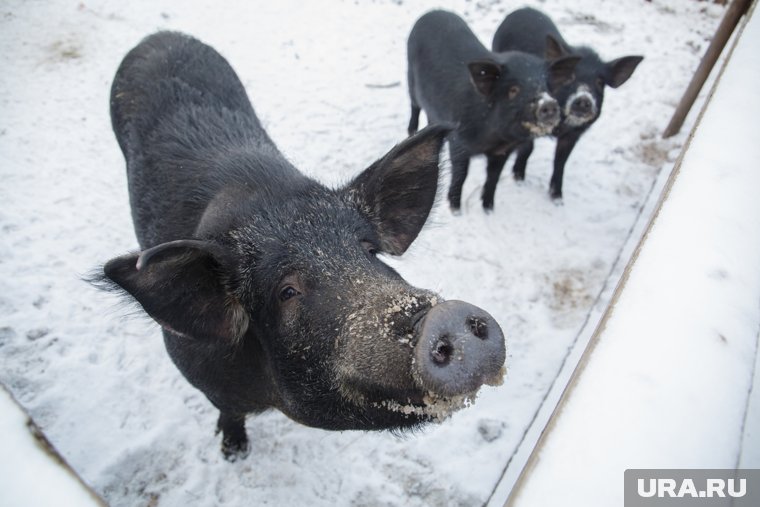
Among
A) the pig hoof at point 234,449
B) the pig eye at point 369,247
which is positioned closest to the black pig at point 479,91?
the pig eye at point 369,247

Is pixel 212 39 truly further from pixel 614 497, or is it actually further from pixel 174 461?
pixel 614 497

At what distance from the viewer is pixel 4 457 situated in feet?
4.42

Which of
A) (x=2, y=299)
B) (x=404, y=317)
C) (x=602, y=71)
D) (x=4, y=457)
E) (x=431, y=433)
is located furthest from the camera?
(x=602, y=71)

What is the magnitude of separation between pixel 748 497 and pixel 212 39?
773 centimetres

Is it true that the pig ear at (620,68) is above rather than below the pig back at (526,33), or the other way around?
Result: below

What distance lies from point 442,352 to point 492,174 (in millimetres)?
3789

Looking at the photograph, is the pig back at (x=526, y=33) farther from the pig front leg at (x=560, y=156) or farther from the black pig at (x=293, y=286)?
the black pig at (x=293, y=286)

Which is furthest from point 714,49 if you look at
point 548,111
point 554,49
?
point 548,111

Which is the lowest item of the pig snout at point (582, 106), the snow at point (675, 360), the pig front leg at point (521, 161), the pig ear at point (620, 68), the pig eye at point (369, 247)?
the pig front leg at point (521, 161)

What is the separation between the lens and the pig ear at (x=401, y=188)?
6.81ft

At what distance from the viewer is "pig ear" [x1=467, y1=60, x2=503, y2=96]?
4.12 m

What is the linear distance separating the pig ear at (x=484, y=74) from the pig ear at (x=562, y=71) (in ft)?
1.60

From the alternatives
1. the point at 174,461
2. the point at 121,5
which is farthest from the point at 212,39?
the point at 174,461

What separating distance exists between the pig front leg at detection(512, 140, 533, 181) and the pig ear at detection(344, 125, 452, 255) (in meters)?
3.13
